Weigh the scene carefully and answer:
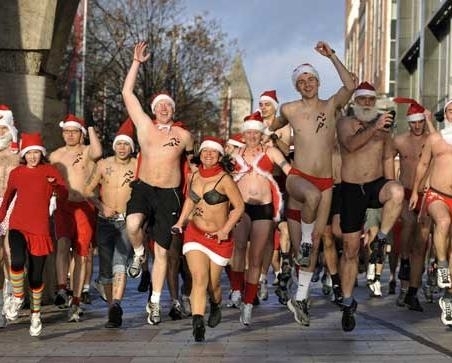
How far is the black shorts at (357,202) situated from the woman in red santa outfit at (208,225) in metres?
1.50

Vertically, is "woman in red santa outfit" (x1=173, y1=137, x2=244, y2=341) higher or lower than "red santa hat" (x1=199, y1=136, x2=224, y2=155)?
lower

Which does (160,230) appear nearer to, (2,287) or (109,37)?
(2,287)

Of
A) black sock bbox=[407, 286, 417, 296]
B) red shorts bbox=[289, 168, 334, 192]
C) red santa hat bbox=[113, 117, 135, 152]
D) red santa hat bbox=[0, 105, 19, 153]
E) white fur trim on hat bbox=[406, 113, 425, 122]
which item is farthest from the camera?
white fur trim on hat bbox=[406, 113, 425, 122]

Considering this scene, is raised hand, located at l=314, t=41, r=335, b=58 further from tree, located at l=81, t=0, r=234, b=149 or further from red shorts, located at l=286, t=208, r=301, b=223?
tree, located at l=81, t=0, r=234, b=149

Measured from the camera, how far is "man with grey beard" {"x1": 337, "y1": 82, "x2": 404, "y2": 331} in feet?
38.2

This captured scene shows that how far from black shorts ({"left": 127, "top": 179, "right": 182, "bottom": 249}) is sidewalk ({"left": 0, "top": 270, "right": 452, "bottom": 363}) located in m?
0.96

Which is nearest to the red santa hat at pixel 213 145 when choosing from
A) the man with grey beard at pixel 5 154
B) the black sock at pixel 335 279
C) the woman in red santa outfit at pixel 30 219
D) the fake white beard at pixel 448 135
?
the woman in red santa outfit at pixel 30 219

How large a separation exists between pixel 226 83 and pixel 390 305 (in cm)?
4240

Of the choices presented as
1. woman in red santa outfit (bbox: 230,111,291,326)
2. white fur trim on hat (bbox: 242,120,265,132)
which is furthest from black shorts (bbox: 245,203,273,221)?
white fur trim on hat (bbox: 242,120,265,132)

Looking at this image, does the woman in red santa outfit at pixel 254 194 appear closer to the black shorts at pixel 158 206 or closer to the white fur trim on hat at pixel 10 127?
the black shorts at pixel 158 206

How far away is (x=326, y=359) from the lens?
9320mm

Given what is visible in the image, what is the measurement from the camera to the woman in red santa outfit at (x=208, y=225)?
10523 millimetres

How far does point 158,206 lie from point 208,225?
1.48m

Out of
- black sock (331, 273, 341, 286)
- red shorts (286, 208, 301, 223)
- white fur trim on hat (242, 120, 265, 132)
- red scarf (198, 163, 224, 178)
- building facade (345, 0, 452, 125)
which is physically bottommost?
black sock (331, 273, 341, 286)
